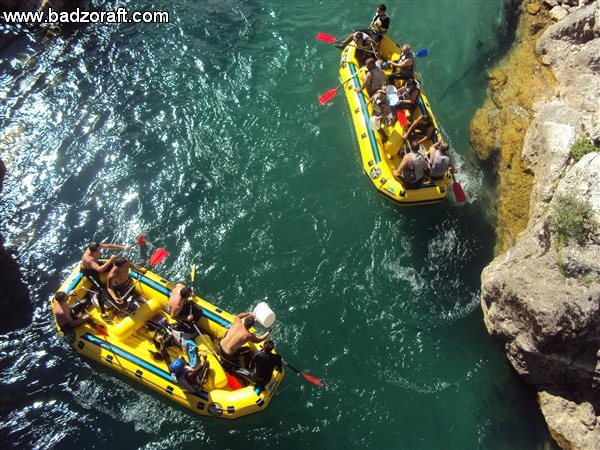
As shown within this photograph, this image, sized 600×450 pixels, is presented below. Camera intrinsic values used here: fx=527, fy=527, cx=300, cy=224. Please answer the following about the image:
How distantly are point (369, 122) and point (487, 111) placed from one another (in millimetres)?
3102

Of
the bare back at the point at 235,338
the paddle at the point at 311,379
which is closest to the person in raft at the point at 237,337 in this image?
the bare back at the point at 235,338

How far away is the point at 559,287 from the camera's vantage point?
7836 millimetres

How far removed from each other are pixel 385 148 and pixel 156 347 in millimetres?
5552

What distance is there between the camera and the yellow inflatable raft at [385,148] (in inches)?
383

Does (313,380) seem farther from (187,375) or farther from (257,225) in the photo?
(257,225)

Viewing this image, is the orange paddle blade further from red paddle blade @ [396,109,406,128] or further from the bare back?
red paddle blade @ [396,109,406,128]

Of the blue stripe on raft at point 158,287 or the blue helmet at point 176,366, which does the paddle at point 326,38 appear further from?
the blue helmet at point 176,366

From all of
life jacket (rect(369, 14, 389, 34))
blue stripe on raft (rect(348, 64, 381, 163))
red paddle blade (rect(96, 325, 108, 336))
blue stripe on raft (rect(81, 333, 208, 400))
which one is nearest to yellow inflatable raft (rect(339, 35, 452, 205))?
blue stripe on raft (rect(348, 64, 381, 163))

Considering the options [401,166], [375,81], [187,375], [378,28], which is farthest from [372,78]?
[187,375]

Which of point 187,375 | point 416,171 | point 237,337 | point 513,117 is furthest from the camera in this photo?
point 513,117

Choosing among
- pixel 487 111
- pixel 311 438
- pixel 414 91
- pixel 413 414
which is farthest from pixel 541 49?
pixel 311 438

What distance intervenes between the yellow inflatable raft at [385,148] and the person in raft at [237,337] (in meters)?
3.70

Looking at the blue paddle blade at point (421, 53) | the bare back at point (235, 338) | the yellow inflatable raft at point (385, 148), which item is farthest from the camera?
the blue paddle blade at point (421, 53)

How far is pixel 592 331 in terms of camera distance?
25.5ft
